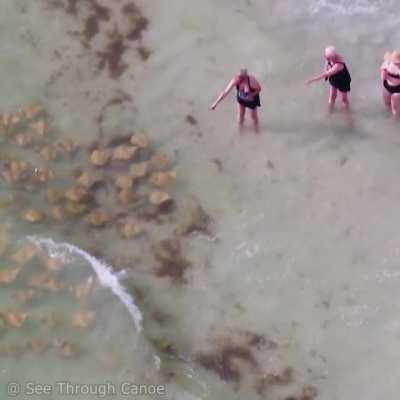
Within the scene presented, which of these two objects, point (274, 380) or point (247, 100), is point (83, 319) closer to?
point (274, 380)

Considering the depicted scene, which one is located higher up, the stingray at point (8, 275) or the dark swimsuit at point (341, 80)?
the dark swimsuit at point (341, 80)

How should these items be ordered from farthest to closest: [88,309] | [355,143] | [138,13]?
[138,13] → [355,143] → [88,309]

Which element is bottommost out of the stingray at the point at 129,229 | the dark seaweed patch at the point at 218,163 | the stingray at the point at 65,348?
→ the stingray at the point at 65,348

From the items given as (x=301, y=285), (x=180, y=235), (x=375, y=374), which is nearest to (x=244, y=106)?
(x=180, y=235)

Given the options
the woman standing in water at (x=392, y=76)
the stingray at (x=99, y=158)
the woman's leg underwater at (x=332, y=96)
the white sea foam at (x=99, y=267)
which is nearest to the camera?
the woman standing in water at (x=392, y=76)

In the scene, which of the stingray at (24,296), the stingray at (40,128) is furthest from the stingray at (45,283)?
the stingray at (40,128)

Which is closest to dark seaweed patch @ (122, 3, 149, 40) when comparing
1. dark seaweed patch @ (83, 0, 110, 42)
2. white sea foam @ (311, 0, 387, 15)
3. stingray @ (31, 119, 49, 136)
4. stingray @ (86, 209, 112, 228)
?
dark seaweed patch @ (83, 0, 110, 42)

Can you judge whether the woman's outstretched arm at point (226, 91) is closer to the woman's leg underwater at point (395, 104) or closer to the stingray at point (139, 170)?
the stingray at point (139, 170)

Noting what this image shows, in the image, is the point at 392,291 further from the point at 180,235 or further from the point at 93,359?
the point at 93,359

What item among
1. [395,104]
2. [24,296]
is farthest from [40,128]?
[395,104]
